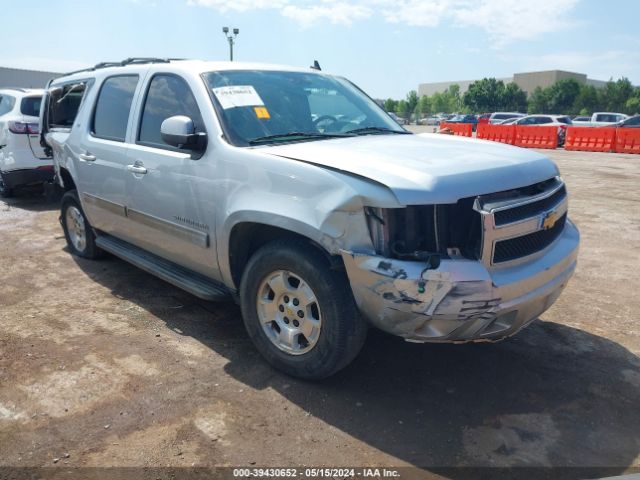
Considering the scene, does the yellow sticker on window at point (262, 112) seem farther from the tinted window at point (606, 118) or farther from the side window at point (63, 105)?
the tinted window at point (606, 118)

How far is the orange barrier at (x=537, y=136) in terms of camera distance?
22.5 meters

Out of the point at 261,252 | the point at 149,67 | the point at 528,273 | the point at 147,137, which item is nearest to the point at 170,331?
the point at 261,252

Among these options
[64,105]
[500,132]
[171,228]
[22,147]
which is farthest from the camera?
[500,132]

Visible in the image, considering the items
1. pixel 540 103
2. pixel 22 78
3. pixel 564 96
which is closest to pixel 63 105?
pixel 22 78

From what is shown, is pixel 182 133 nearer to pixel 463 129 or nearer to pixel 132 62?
pixel 132 62

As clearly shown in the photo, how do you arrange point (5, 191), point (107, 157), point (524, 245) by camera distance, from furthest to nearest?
point (5, 191) < point (107, 157) < point (524, 245)

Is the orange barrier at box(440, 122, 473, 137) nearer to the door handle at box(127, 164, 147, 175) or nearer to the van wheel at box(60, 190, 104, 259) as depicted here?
the van wheel at box(60, 190, 104, 259)

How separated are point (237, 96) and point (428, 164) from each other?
1.55 meters

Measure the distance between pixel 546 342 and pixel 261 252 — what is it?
2.22 m

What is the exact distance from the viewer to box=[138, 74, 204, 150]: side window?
376 centimetres

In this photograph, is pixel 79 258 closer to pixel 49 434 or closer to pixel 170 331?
pixel 170 331

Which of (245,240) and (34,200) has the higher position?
(245,240)

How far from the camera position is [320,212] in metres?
2.80

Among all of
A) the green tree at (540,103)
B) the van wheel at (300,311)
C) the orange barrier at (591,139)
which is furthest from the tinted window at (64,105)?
the green tree at (540,103)
